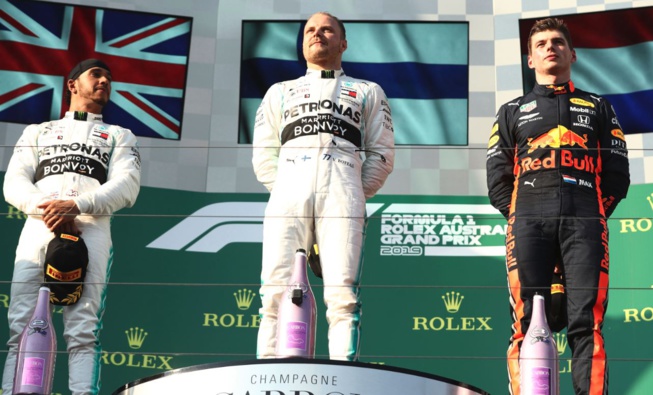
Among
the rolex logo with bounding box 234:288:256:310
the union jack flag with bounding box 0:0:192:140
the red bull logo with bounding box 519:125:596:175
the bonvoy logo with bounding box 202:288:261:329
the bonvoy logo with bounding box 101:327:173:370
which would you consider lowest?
the bonvoy logo with bounding box 101:327:173:370

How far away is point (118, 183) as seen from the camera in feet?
11.7

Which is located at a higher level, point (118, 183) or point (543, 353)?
point (118, 183)

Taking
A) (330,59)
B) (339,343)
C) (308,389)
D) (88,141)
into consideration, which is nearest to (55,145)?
(88,141)

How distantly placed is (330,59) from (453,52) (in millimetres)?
1533

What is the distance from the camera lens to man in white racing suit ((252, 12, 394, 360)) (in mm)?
3107

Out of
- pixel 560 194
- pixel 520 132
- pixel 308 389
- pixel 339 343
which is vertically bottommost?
pixel 308 389

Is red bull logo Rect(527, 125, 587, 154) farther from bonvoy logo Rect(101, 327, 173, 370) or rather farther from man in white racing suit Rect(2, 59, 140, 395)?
bonvoy logo Rect(101, 327, 173, 370)

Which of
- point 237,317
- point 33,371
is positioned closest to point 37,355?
point 33,371

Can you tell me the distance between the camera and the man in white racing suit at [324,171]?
311 cm

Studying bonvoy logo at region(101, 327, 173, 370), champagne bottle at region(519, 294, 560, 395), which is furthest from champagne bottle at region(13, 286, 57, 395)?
bonvoy logo at region(101, 327, 173, 370)

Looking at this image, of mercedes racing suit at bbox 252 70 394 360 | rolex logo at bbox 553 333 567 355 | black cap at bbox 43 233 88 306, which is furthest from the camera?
rolex logo at bbox 553 333 567 355

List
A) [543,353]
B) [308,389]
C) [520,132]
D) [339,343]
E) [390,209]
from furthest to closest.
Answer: [390,209]
[520,132]
[339,343]
[543,353]
[308,389]

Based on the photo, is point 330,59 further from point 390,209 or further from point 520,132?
point 390,209

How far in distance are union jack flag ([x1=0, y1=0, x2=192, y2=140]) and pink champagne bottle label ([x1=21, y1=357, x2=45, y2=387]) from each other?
2.00 metres
